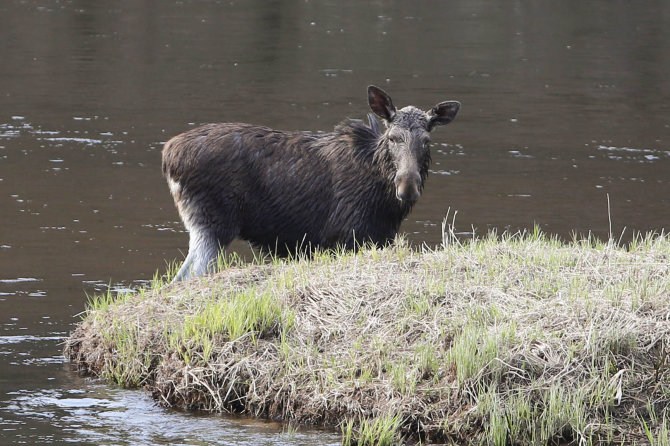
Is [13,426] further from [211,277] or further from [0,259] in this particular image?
[0,259]

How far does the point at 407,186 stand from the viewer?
9.76 metres

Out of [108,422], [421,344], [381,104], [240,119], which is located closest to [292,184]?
[381,104]

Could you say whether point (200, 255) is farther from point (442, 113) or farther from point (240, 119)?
point (240, 119)

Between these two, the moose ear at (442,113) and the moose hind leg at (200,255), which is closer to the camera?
the moose hind leg at (200,255)

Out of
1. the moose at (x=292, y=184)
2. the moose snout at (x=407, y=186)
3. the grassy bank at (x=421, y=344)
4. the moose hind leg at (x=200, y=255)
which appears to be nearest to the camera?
the grassy bank at (x=421, y=344)

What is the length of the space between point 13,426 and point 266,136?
11.9ft

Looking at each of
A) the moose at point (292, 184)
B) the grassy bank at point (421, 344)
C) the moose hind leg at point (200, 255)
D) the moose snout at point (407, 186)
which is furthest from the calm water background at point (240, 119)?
the moose snout at point (407, 186)

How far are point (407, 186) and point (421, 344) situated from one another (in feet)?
6.95

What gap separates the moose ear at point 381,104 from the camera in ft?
33.3

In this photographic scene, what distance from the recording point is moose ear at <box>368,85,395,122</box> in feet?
33.3

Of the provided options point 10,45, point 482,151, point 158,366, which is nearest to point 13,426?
point 158,366

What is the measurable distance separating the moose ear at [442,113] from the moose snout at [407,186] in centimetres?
68

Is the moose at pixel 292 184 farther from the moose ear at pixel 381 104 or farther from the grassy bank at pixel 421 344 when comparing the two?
the grassy bank at pixel 421 344

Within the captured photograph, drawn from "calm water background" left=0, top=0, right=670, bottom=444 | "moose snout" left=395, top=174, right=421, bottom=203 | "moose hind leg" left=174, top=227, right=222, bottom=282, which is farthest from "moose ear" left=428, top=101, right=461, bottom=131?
"calm water background" left=0, top=0, right=670, bottom=444
